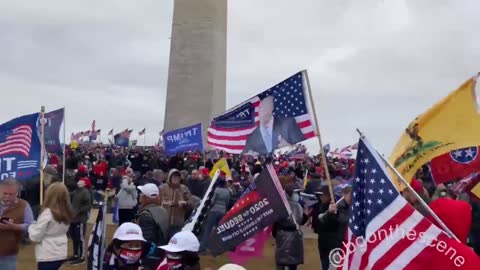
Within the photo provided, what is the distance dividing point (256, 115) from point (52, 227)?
3029 millimetres

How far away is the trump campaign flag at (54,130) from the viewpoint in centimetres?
1065

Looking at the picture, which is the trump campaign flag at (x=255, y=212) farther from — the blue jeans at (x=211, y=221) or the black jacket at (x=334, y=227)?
the blue jeans at (x=211, y=221)

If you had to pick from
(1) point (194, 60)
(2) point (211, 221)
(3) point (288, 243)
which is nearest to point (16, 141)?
(2) point (211, 221)

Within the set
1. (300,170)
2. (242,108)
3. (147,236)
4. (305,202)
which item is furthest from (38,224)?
(300,170)

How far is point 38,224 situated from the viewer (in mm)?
6984

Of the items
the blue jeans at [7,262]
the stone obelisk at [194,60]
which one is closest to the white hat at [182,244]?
the blue jeans at [7,262]

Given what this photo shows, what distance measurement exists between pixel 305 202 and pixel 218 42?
1769 centimetres

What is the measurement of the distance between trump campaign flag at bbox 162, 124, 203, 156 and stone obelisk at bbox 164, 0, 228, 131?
1413cm

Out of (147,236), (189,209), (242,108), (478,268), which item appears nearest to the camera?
(478,268)

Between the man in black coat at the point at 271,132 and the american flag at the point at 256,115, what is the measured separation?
6 centimetres

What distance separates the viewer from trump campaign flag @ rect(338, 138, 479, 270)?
4.29 m

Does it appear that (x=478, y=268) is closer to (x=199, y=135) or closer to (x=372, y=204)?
(x=372, y=204)

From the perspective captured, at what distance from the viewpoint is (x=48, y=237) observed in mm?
7059

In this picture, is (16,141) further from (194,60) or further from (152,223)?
(194,60)
